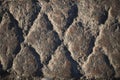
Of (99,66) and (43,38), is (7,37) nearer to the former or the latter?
(43,38)

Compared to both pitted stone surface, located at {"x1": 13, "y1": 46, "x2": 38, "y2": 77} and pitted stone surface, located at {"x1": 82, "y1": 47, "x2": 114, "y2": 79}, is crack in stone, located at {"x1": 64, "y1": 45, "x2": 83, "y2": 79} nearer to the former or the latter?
pitted stone surface, located at {"x1": 82, "y1": 47, "x2": 114, "y2": 79}

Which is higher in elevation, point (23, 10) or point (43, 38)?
point (23, 10)

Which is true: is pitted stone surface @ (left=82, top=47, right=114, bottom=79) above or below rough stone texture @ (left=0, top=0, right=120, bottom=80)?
below

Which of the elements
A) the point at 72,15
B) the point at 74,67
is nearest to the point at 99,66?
the point at 74,67

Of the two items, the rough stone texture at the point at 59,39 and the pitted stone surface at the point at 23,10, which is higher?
the pitted stone surface at the point at 23,10

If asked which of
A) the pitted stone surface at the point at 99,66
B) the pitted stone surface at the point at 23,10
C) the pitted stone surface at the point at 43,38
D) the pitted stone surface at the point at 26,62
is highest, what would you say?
the pitted stone surface at the point at 23,10

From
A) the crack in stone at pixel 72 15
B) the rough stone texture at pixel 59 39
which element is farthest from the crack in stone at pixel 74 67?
the crack in stone at pixel 72 15

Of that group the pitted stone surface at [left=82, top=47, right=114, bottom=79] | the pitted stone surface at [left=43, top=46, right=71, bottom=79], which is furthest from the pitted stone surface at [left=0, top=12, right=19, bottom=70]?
the pitted stone surface at [left=82, top=47, right=114, bottom=79]

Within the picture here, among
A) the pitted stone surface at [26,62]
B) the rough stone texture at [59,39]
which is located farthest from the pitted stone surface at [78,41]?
the pitted stone surface at [26,62]

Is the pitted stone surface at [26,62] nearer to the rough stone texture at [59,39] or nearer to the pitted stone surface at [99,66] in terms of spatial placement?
the rough stone texture at [59,39]

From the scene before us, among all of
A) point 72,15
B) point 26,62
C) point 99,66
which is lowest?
point 99,66
